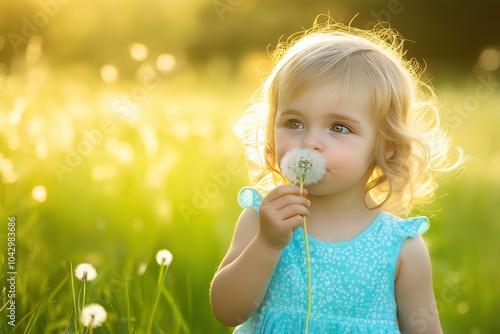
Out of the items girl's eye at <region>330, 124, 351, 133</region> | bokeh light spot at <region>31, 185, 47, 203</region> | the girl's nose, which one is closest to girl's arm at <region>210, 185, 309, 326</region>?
the girl's nose

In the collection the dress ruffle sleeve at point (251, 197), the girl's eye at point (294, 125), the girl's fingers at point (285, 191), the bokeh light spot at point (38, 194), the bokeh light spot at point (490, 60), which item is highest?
the bokeh light spot at point (490, 60)

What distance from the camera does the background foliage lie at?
287cm

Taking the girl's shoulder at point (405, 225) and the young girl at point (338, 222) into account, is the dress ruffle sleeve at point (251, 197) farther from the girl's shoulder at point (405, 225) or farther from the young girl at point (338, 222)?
the girl's shoulder at point (405, 225)

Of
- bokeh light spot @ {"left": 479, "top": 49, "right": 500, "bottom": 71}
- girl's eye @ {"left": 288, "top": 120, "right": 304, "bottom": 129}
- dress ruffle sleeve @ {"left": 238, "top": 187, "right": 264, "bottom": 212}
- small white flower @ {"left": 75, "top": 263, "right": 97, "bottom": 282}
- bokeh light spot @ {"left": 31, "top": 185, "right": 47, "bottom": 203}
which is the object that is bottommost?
small white flower @ {"left": 75, "top": 263, "right": 97, "bottom": 282}

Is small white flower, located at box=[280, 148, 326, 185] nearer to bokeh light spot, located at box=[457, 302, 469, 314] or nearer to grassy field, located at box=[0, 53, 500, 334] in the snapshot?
grassy field, located at box=[0, 53, 500, 334]

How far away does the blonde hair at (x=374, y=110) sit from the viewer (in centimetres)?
212

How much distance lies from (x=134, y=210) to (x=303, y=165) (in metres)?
1.48

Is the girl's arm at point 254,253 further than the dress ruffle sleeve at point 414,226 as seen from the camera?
No

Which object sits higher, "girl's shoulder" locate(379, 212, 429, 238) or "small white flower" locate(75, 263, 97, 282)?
"girl's shoulder" locate(379, 212, 429, 238)

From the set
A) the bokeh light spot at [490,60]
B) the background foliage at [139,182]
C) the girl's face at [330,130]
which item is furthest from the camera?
the bokeh light spot at [490,60]

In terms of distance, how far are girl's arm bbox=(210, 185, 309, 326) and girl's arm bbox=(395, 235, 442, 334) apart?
0.39 metres

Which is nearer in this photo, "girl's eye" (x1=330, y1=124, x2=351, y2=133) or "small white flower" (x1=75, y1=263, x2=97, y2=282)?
"girl's eye" (x1=330, y1=124, x2=351, y2=133)

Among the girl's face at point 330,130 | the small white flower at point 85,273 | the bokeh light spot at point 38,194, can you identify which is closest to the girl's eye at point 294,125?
the girl's face at point 330,130

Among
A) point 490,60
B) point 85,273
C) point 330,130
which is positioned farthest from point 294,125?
point 490,60
